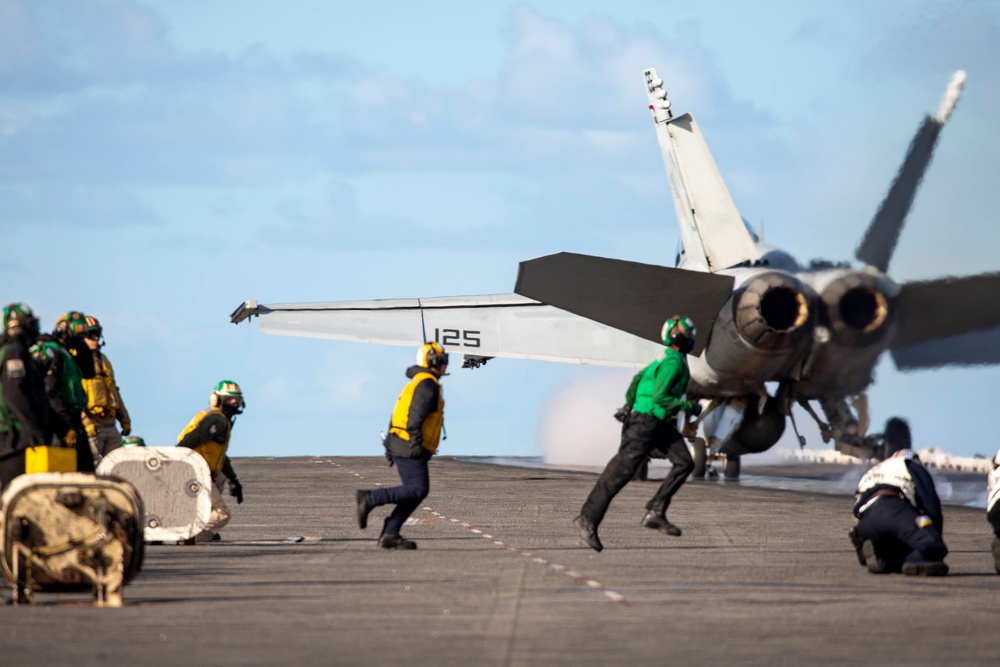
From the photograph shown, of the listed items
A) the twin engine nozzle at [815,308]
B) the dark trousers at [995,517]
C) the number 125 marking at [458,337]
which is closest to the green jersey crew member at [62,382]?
the dark trousers at [995,517]

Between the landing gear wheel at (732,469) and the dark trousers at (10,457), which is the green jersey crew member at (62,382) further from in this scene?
the landing gear wheel at (732,469)

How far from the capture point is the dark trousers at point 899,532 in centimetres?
1184

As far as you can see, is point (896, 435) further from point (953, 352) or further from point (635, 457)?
point (635, 457)

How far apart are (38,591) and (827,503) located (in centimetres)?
1484

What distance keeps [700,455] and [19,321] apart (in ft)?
63.8

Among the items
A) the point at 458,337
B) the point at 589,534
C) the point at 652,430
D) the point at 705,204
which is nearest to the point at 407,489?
the point at 589,534

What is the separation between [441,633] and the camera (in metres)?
8.43

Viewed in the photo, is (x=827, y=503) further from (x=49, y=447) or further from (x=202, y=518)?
(x=49, y=447)

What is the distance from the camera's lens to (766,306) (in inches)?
854

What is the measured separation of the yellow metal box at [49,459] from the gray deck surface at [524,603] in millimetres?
864

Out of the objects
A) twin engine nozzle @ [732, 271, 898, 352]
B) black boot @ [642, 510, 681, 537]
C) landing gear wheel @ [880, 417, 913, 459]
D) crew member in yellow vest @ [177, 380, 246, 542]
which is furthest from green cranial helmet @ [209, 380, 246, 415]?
landing gear wheel @ [880, 417, 913, 459]

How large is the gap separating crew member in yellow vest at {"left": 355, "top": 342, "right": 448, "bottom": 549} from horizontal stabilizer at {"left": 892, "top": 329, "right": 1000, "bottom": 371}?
32.8 feet

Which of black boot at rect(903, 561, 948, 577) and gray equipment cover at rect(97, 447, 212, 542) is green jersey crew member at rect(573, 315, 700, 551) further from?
gray equipment cover at rect(97, 447, 212, 542)

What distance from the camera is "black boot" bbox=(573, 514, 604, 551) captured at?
13852mm
